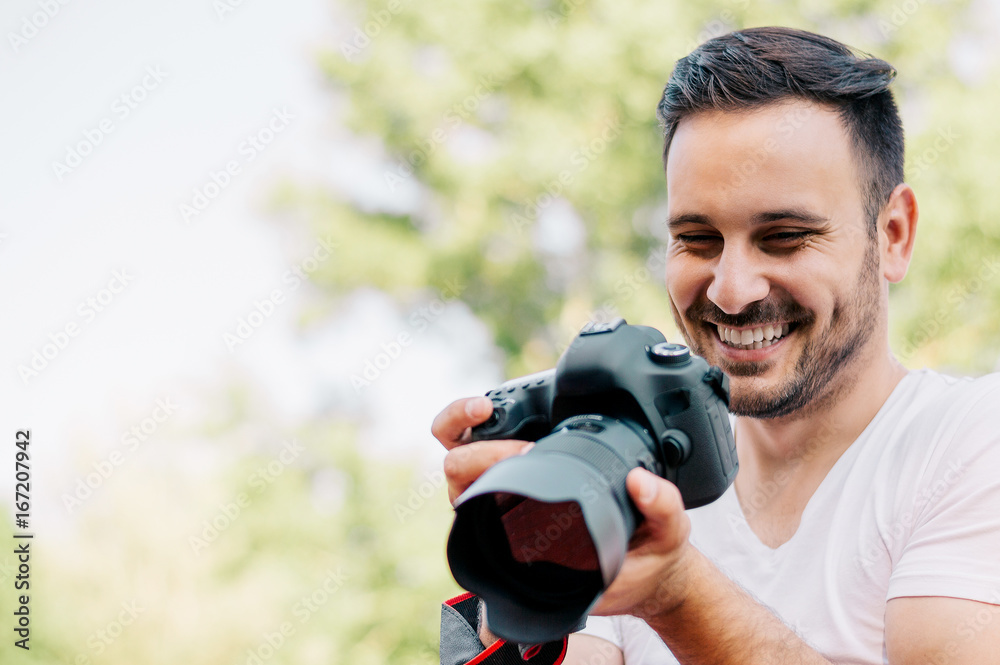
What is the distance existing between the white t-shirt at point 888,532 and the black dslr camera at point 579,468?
254 mm

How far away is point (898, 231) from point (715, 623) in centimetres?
74

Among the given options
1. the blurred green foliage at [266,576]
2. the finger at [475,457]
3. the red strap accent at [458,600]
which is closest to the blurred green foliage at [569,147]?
the blurred green foliage at [266,576]

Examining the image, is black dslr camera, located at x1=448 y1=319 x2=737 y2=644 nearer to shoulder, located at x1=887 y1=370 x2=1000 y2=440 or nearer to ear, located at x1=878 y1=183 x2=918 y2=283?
shoulder, located at x1=887 y1=370 x2=1000 y2=440

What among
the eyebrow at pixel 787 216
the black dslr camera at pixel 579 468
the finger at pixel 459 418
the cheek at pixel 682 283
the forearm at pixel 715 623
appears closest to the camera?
the black dslr camera at pixel 579 468

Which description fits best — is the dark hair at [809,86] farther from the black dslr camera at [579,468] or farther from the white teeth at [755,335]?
the black dslr camera at [579,468]

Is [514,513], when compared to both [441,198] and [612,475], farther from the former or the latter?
[441,198]

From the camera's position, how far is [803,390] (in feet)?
3.87

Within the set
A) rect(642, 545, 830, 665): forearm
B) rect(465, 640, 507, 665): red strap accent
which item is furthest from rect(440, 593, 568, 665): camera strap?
rect(642, 545, 830, 665): forearm

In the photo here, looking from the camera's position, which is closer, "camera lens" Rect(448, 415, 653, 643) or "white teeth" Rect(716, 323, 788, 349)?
"camera lens" Rect(448, 415, 653, 643)

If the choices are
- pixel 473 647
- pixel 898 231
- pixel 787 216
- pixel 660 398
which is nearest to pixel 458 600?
pixel 473 647

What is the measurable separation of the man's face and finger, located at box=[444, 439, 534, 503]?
46cm

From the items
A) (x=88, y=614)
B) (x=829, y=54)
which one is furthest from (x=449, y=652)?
(x=88, y=614)

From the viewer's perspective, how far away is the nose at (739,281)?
3.75 ft

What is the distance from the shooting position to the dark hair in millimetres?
1209
